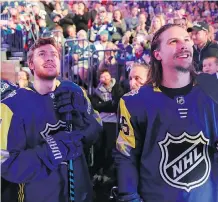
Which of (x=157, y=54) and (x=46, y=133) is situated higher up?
(x=157, y=54)

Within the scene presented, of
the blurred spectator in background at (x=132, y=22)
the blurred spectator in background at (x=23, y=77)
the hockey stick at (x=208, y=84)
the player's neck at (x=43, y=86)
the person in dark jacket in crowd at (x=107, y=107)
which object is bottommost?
the person in dark jacket in crowd at (x=107, y=107)

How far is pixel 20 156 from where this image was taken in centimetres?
218

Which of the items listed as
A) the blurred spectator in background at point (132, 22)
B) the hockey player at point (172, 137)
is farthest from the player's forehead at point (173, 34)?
the blurred spectator in background at point (132, 22)

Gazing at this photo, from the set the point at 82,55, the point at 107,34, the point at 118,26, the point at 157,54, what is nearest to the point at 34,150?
the point at 157,54

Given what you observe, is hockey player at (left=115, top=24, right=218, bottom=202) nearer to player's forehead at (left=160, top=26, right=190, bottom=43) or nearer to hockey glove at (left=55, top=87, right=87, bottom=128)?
player's forehead at (left=160, top=26, right=190, bottom=43)

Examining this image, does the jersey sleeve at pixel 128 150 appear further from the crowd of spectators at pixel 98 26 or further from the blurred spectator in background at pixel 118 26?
the blurred spectator in background at pixel 118 26

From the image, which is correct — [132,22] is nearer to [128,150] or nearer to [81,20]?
[81,20]

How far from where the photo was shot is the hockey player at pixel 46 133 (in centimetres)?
221

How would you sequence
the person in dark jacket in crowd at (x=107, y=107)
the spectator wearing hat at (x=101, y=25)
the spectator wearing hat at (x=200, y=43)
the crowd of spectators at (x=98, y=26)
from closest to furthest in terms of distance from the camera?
1. the spectator wearing hat at (x=200, y=43)
2. the person in dark jacket in crowd at (x=107, y=107)
3. the crowd of spectators at (x=98, y=26)
4. the spectator wearing hat at (x=101, y=25)

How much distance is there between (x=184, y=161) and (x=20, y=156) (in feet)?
2.94

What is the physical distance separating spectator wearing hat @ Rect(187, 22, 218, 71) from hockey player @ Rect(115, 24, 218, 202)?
0.83 metres

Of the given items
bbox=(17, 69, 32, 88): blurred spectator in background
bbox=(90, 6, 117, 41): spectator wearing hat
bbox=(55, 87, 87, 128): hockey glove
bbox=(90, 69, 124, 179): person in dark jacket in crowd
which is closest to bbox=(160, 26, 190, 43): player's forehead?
bbox=(55, 87, 87, 128): hockey glove

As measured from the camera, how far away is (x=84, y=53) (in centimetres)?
680

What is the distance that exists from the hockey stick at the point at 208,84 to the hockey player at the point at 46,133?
27.0 inches
